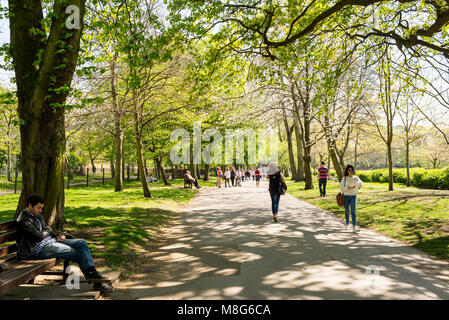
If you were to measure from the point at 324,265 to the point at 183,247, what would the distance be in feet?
9.92

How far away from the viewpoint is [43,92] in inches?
251

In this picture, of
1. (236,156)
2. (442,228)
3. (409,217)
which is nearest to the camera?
(442,228)

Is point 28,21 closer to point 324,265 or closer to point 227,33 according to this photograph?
point 227,33

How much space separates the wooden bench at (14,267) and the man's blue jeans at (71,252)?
0.09 metres

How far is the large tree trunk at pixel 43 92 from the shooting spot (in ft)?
21.0

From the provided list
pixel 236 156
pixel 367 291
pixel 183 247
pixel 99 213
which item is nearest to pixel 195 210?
pixel 99 213

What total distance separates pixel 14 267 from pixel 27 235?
0.44 metres

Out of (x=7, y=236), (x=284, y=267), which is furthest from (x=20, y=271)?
(x=284, y=267)

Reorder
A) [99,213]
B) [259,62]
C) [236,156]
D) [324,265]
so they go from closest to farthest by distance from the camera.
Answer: [324,265], [99,213], [259,62], [236,156]

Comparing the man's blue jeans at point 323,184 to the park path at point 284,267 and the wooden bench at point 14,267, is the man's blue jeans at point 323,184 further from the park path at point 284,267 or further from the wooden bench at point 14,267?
the wooden bench at point 14,267

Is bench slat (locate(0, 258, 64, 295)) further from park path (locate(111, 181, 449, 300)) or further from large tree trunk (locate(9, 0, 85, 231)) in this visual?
large tree trunk (locate(9, 0, 85, 231))

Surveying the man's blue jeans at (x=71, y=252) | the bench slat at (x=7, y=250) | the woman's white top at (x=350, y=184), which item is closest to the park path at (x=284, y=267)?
the man's blue jeans at (x=71, y=252)

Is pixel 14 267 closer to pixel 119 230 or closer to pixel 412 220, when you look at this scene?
pixel 119 230

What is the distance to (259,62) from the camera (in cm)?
2200
